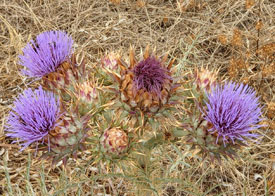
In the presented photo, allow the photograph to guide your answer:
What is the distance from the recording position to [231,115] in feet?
5.21

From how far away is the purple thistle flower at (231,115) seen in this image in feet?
5.19

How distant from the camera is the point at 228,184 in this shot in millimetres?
2545

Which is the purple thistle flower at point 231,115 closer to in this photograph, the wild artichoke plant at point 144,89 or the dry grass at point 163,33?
the wild artichoke plant at point 144,89

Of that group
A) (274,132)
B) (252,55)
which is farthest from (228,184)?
(252,55)

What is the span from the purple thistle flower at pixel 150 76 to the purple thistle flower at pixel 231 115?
25 centimetres

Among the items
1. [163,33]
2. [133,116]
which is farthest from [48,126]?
[163,33]

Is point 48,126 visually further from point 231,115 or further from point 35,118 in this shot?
point 231,115

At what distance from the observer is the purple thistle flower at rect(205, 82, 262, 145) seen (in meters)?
1.58

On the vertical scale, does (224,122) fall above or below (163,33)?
above

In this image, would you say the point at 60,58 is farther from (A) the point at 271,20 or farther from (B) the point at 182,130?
(A) the point at 271,20

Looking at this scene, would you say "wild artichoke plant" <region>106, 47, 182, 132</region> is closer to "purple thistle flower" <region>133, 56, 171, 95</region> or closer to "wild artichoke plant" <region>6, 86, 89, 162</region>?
"purple thistle flower" <region>133, 56, 171, 95</region>

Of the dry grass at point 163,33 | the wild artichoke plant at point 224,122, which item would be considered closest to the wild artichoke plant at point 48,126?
the wild artichoke plant at point 224,122

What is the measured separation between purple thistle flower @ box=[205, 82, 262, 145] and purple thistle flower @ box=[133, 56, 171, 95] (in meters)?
0.25

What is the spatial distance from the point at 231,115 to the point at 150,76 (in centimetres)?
41
